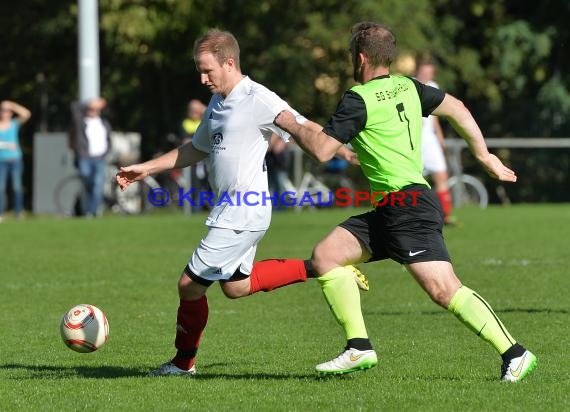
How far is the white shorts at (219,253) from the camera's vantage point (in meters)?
6.93

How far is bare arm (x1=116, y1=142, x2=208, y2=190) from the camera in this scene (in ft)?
23.8

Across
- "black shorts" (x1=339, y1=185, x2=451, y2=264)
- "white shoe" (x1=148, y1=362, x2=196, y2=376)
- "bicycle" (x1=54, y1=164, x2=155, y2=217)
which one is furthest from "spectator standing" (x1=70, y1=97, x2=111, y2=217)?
"black shorts" (x1=339, y1=185, x2=451, y2=264)

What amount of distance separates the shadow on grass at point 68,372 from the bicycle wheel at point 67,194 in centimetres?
1700

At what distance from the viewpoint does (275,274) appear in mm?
7379

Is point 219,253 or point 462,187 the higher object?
point 219,253

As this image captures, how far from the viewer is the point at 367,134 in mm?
6664

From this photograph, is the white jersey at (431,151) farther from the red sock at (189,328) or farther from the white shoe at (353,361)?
the white shoe at (353,361)

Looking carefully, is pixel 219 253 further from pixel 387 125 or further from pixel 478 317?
pixel 478 317

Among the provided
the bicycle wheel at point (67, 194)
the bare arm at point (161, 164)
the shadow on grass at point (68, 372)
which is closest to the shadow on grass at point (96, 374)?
the shadow on grass at point (68, 372)

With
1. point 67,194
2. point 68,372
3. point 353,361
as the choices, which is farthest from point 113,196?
point 353,361

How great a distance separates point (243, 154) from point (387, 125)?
0.83 metres

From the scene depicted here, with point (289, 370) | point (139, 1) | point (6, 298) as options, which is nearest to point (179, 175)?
point (139, 1)

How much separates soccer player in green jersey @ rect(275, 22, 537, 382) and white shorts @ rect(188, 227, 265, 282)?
43 centimetres

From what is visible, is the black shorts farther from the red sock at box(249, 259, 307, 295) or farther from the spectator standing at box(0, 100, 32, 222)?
the spectator standing at box(0, 100, 32, 222)
